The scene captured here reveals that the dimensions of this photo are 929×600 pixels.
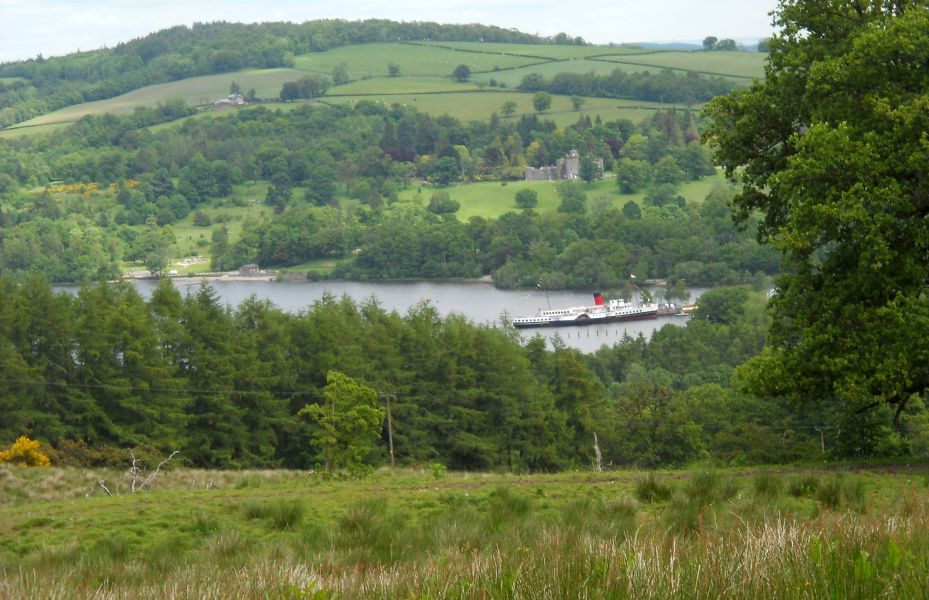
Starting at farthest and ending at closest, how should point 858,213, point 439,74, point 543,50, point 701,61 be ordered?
point 543,50 → point 439,74 → point 701,61 → point 858,213

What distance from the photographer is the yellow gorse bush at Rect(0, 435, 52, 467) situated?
24.7m

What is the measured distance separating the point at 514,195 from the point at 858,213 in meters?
115

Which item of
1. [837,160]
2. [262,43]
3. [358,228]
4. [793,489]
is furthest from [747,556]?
[262,43]

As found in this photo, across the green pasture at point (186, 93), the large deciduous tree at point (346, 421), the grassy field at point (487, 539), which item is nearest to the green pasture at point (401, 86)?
the green pasture at point (186, 93)

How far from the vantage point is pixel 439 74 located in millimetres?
178375

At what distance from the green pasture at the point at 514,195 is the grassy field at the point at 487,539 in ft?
344

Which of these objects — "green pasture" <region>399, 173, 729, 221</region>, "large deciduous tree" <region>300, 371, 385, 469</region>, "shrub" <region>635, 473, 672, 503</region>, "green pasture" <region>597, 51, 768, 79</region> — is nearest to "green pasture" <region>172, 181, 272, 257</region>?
"green pasture" <region>399, 173, 729, 221</region>

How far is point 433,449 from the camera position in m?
33.5

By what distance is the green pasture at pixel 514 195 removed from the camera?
120500 millimetres

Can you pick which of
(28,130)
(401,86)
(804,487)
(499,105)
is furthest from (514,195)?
(804,487)

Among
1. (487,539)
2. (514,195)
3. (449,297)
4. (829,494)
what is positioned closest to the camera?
(487,539)

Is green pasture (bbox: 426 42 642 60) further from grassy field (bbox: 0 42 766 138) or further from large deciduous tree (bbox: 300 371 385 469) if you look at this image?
large deciduous tree (bbox: 300 371 385 469)

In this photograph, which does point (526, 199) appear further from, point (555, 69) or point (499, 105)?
point (555, 69)

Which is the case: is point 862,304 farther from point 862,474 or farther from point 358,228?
point 358,228
